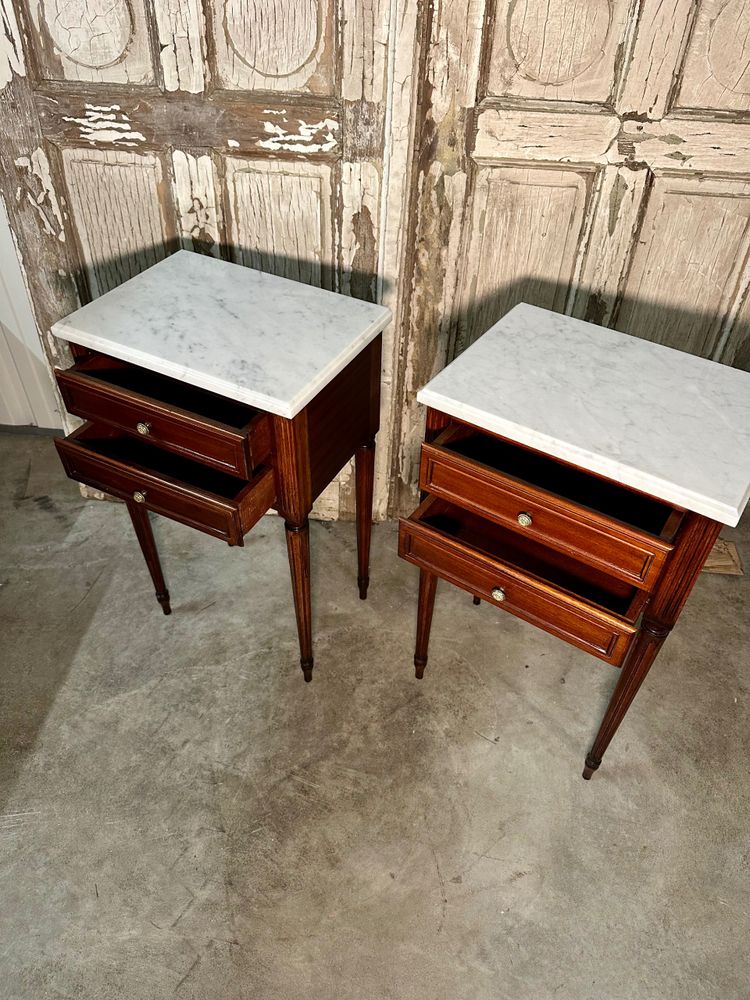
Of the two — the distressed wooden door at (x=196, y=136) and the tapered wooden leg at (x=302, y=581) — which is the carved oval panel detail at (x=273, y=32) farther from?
the tapered wooden leg at (x=302, y=581)

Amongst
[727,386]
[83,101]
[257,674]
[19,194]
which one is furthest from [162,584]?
[727,386]

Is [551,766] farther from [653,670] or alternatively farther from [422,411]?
[422,411]

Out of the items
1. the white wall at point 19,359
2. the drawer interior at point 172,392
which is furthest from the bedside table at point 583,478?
the white wall at point 19,359

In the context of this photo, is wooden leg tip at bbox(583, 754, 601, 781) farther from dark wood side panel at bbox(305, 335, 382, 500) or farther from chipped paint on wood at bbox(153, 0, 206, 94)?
chipped paint on wood at bbox(153, 0, 206, 94)

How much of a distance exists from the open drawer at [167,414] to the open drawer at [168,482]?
6 centimetres

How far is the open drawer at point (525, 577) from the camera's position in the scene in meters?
1.44

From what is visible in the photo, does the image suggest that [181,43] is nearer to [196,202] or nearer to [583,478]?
[196,202]

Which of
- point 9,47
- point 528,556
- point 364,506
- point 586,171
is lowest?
point 364,506

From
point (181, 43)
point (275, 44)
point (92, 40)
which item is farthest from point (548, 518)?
point (92, 40)

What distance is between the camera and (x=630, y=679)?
1.59 metres

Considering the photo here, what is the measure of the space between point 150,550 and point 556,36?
156cm

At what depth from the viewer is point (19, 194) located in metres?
1.99

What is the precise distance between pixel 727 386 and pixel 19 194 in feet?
5.81

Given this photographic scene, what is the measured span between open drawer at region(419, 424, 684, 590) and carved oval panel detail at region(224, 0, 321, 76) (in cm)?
92
